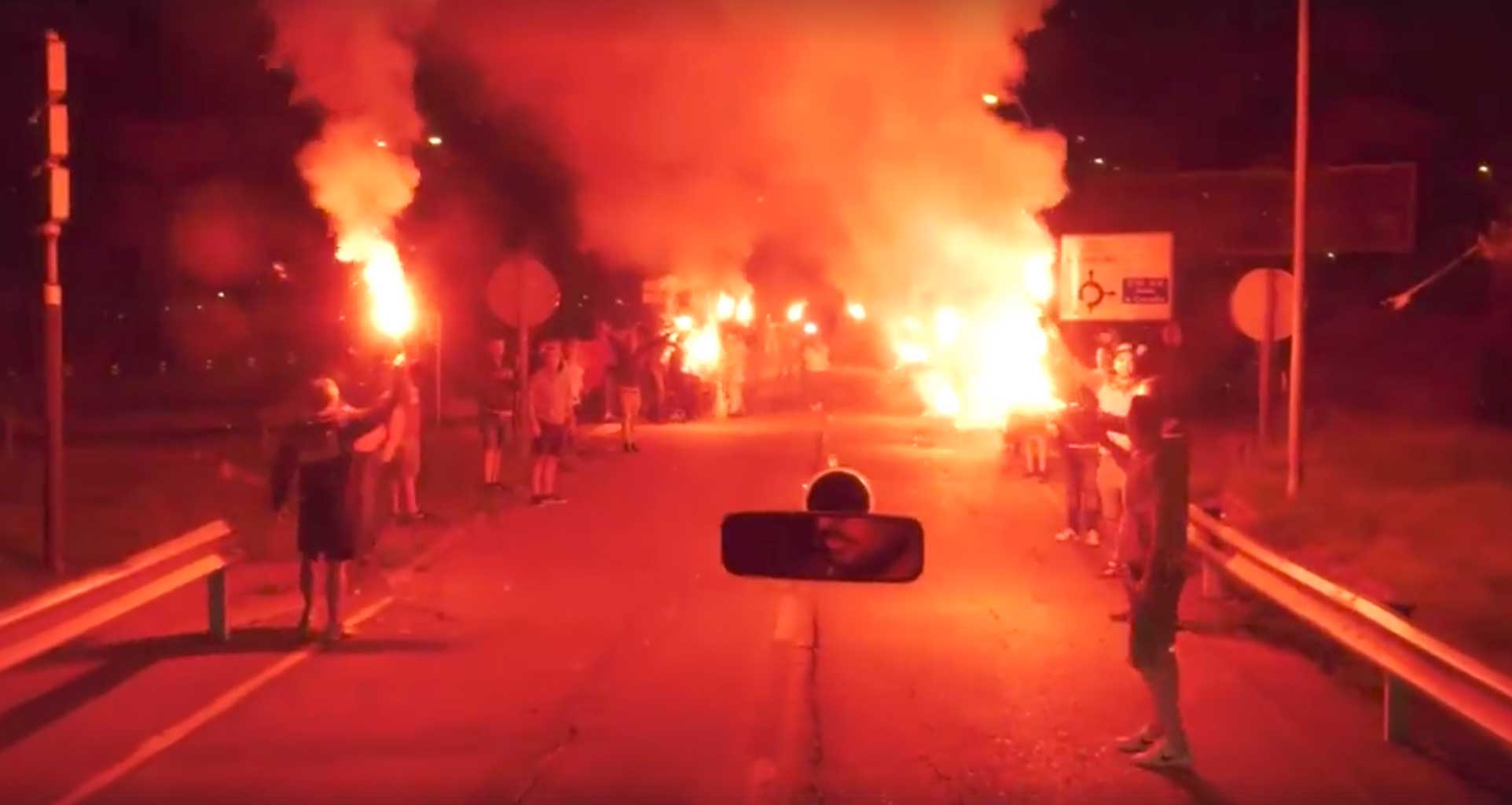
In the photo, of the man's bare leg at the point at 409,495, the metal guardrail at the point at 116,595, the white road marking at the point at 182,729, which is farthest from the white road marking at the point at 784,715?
the man's bare leg at the point at 409,495

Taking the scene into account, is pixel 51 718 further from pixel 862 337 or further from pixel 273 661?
pixel 862 337

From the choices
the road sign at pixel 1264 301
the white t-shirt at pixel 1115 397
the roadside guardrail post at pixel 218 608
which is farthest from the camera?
the road sign at pixel 1264 301

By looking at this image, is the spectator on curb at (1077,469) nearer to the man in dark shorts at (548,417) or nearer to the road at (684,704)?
the road at (684,704)

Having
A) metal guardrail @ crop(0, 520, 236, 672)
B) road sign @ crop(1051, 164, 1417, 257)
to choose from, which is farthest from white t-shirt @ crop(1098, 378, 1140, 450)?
road sign @ crop(1051, 164, 1417, 257)

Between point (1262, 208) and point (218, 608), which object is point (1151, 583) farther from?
point (1262, 208)

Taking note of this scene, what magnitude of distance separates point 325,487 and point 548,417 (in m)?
8.98

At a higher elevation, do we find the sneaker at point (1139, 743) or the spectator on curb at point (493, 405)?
the spectator on curb at point (493, 405)

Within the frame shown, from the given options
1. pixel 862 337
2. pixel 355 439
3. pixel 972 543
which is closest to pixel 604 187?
pixel 972 543

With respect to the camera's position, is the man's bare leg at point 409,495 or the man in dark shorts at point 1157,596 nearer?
the man in dark shorts at point 1157,596

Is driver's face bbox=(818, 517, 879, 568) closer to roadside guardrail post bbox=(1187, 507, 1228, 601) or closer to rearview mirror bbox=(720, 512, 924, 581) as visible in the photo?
rearview mirror bbox=(720, 512, 924, 581)

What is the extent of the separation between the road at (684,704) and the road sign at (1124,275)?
29.7 ft

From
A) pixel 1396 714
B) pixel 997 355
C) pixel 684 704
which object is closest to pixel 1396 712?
pixel 1396 714

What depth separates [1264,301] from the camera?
19.1 m

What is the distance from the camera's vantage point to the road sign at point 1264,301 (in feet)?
62.5
